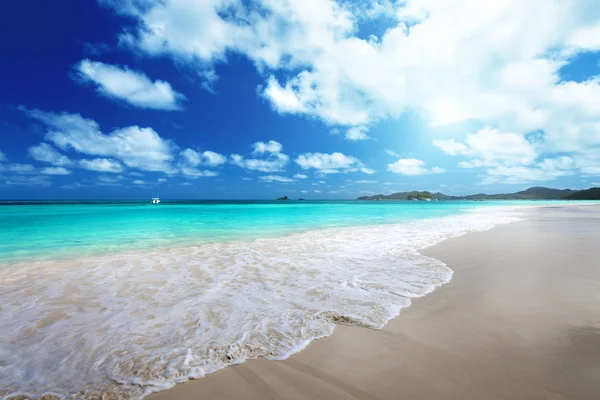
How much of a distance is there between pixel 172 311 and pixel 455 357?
4543 mm

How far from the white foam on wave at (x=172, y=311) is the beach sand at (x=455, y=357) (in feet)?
1.07

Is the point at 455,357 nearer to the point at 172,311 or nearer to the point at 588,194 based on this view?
the point at 172,311

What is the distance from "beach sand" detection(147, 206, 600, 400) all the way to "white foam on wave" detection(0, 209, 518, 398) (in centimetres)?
33

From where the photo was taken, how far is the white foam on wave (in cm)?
319

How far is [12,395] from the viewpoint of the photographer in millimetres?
2814

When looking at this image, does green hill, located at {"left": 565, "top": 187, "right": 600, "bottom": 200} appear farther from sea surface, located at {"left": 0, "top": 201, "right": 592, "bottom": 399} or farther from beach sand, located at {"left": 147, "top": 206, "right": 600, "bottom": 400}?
beach sand, located at {"left": 147, "top": 206, "right": 600, "bottom": 400}

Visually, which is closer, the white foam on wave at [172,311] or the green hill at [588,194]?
the white foam on wave at [172,311]

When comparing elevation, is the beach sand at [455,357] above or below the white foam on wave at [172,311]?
above

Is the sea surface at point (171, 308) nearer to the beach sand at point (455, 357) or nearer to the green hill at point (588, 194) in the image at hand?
the beach sand at point (455, 357)

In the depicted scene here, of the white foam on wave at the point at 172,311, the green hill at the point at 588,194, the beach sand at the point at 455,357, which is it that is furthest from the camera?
the green hill at the point at 588,194

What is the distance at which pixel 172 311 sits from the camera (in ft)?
16.0

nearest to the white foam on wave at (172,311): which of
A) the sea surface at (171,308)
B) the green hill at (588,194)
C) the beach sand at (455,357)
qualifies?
the sea surface at (171,308)

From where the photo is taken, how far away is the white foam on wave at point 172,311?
10.5 feet

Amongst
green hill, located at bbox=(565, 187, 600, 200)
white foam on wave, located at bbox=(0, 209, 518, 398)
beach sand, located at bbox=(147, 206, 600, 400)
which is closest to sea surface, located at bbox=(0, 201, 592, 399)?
white foam on wave, located at bbox=(0, 209, 518, 398)
